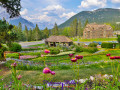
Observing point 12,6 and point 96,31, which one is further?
point 96,31

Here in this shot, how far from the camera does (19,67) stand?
6398mm

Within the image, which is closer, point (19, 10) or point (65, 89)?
point (65, 89)

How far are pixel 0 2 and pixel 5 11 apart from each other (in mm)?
815

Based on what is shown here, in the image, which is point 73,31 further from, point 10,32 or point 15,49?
point 10,32

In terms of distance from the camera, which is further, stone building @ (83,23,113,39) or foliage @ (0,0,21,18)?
stone building @ (83,23,113,39)

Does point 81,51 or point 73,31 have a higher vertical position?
point 73,31

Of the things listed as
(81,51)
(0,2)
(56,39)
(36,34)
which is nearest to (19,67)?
(0,2)

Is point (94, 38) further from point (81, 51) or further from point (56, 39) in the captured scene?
point (81, 51)

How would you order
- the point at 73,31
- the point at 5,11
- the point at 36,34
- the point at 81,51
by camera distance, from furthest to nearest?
the point at 73,31, the point at 36,34, the point at 81,51, the point at 5,11

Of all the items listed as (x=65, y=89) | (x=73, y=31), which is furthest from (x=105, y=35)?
(x=65, y=89)

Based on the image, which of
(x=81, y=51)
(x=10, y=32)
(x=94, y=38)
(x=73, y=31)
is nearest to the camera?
(x=10, y=32)

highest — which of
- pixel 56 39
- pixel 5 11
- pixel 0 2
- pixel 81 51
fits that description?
pixel 0 2

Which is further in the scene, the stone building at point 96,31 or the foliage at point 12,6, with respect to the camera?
the stone building at point 96,31

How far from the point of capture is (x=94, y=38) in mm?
50562
